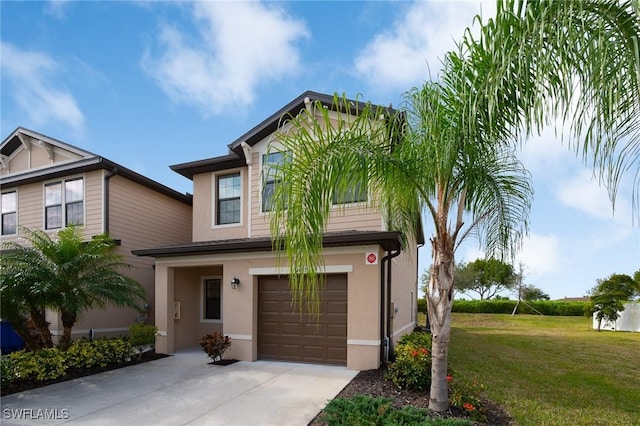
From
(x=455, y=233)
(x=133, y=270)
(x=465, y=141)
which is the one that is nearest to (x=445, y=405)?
(x=455, y=233)

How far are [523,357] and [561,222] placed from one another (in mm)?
5417

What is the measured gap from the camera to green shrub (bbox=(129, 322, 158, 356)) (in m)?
10.8

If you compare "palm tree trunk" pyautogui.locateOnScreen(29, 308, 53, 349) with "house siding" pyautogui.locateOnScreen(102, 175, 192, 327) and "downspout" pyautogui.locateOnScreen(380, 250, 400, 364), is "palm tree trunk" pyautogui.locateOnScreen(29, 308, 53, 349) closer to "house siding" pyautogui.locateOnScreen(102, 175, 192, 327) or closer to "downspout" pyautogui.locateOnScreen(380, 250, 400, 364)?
"house siding" pyautogui.locateOnScreen(102, 175, 192, 327)

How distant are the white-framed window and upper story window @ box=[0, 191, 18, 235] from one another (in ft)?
27.6

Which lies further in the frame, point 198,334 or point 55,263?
point 198,334

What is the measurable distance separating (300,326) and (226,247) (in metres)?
→ 2.86

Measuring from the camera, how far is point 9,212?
15.2m

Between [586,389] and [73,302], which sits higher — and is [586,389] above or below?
below

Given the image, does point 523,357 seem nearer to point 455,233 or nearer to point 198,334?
point 455,233

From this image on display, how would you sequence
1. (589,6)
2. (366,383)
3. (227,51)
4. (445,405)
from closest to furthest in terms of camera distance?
(589,6)
(445,405)
(366,383)
(227,51)

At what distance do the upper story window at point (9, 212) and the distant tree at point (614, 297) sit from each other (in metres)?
28.8

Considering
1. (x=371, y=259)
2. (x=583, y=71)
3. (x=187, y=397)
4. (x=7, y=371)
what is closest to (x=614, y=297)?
(x=371, y=259)

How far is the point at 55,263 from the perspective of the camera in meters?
9.11

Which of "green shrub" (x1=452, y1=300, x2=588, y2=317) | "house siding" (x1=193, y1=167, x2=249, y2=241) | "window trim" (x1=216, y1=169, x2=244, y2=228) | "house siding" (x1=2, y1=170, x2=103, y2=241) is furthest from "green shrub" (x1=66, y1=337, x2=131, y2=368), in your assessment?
"green shrub" (x1=452, y1=300, x2=588, y2=317)
